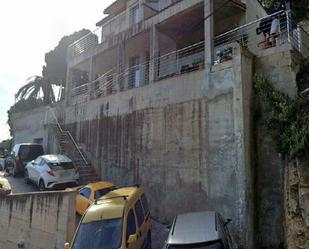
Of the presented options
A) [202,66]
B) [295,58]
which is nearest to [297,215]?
[295,58]

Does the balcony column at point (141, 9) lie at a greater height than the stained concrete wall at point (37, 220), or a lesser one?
greater

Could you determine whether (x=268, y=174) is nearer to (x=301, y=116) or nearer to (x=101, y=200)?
(x=301, y=116)

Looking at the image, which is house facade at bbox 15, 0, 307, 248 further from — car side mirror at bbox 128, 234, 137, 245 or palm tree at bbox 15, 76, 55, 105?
palm tree at bbox 15, 76, 55, 105

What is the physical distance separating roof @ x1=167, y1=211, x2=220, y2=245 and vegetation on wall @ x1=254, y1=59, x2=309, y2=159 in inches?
115

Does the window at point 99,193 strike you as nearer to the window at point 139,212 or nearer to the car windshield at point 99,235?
the window at point 139,212

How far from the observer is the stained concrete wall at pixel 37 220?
10.5m

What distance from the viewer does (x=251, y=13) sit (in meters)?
14.9

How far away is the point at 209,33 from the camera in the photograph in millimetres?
12516

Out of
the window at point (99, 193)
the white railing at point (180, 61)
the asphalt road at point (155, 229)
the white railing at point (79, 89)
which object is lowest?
the asphalt road at point (155, 229)

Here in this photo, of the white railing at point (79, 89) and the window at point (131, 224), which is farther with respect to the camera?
the white railing at point (79, 89)

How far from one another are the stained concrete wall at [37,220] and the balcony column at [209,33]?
6.62 meters

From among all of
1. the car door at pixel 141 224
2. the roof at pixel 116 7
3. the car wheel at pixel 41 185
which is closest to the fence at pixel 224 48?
the roof at pixel 116 7

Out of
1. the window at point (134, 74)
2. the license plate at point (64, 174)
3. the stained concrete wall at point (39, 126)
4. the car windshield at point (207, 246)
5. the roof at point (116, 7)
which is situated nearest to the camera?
the car windshield at point (207, 246)

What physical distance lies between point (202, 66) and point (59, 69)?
21572 mm
